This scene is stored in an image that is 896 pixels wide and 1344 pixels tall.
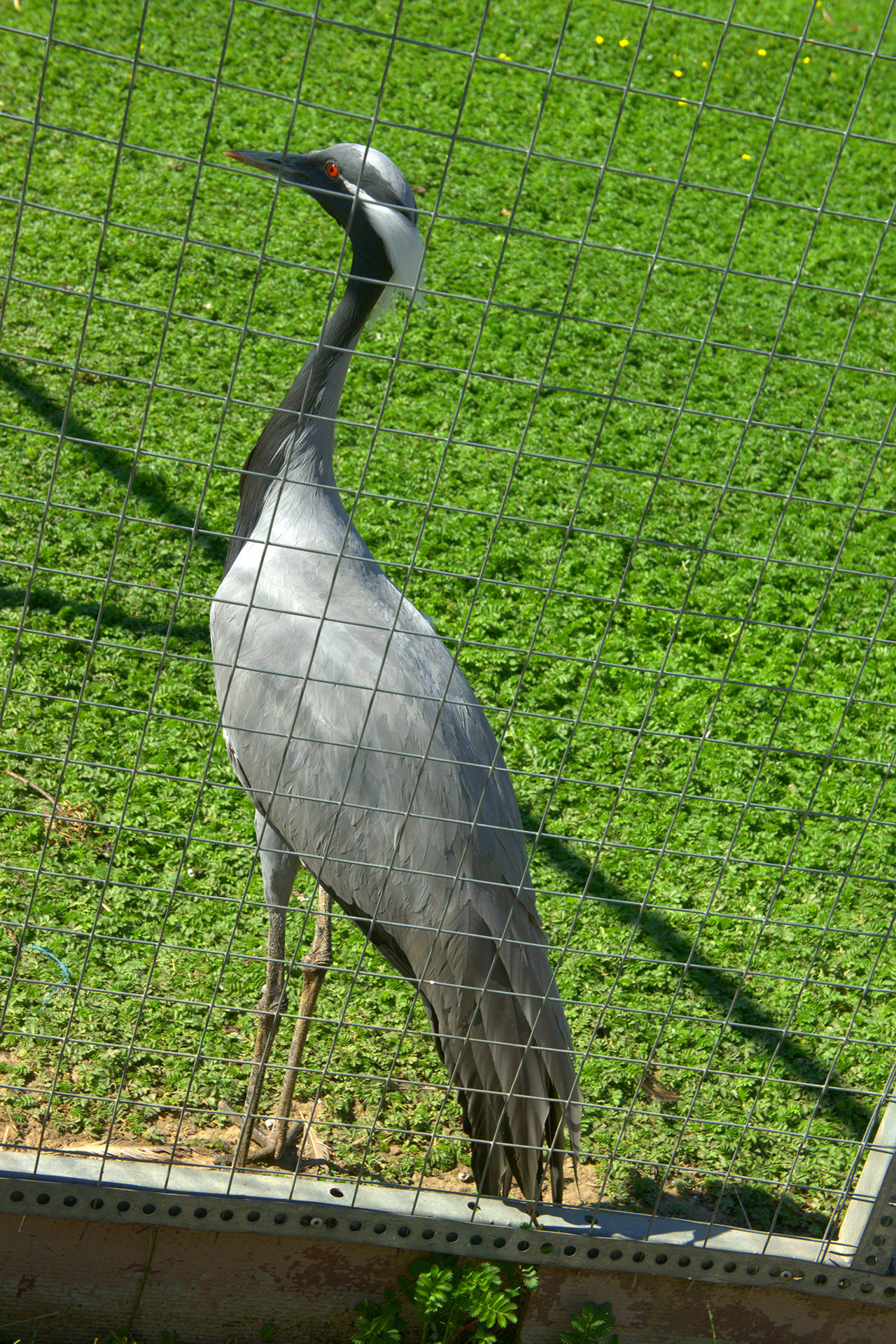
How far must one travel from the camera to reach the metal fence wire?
2426 mm

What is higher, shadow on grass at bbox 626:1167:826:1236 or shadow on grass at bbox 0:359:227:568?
shadow on grass at bbox 0:359:227:568

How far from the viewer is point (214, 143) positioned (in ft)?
24.0

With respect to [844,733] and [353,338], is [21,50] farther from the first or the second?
[844,733]

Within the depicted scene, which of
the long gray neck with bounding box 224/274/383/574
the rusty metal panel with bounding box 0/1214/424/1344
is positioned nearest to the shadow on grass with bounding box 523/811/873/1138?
the rusty metal panel with bounding box 0/1214/424/1344

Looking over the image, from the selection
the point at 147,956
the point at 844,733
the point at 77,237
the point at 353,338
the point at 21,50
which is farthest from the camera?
the point at 21,50

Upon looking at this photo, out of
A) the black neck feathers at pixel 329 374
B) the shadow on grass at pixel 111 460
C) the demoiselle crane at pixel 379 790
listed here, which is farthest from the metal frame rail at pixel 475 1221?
the shadow on grass at pixel 111 460

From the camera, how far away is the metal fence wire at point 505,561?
2426mm

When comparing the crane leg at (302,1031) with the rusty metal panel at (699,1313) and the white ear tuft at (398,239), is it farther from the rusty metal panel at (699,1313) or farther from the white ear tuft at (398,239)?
the white ear tuft at (398,239)

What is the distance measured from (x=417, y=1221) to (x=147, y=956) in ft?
A: 4.07

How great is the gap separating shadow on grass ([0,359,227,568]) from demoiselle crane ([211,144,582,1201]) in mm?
1773

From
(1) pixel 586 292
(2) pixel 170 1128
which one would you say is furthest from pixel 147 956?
(1) pixel 586 292

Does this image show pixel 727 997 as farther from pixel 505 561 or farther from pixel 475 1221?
pixel 505 561

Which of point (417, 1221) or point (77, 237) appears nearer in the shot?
point (417, 1221)

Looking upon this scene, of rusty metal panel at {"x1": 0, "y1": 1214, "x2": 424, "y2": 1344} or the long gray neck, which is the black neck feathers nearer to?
the long gray neck
